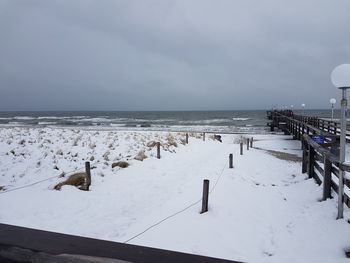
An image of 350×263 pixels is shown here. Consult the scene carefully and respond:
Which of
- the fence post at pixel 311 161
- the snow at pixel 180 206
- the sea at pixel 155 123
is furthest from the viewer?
the sea at pixel 155 123

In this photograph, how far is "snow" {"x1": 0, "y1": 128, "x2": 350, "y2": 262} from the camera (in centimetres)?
479

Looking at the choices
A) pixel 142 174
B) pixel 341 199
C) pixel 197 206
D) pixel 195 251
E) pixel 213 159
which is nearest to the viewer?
pixel 195 251

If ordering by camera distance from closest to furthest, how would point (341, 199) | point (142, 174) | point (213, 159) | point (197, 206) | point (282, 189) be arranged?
1. point (341, 199)
2. point (197, 206)
3. point (282, 189)
4. point (142, 174)
5. point (213, 159)

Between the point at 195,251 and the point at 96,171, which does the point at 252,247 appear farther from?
the point at 96,171

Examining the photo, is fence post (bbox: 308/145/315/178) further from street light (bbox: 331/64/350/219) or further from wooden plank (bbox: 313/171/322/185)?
street light (bbox: 331/64/350/219)

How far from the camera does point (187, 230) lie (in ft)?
17.9

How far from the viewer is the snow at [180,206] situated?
15.7 ft

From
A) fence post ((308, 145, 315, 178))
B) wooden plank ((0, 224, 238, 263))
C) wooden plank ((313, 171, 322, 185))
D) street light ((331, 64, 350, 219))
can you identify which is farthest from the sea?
wooden plank ((0, 224, 238, 263))

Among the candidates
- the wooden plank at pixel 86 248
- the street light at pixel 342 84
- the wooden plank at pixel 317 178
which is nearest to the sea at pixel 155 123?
the wooden plank at pixel 317 178

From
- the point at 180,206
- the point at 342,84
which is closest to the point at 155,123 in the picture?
the point at 180,206

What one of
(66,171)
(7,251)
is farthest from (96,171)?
(7,251)

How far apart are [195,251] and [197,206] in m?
2.24

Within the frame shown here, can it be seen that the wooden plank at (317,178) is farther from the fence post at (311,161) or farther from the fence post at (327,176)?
the fence post at (327,176)

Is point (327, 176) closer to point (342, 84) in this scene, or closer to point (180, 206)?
point (342, 84)
